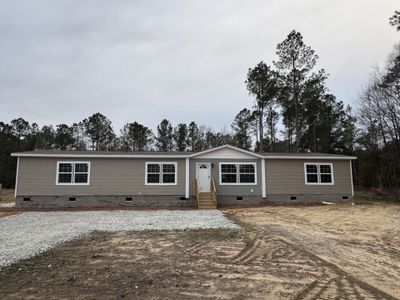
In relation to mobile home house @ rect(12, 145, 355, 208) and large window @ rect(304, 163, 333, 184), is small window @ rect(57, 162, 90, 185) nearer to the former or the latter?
mobile home house @ rect(12, 145, 355, 208)

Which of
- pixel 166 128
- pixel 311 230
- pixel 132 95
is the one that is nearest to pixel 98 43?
pixel 132 95

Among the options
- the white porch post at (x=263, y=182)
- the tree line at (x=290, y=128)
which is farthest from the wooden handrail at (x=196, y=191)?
the tree line at (x=290, y=128)

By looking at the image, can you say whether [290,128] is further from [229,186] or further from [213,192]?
[213,192]

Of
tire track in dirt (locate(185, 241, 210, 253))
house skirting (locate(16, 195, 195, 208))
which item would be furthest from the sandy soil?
house skirting (locate(16, 195, 195, 208))

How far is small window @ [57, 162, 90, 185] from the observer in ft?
53.5

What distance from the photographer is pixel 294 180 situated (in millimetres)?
17812

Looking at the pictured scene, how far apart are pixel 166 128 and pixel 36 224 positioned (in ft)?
102

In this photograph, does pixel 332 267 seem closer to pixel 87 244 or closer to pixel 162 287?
pixel 162 287

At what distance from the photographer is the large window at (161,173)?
16.9 metres

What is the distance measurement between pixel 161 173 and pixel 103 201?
11.6 feet

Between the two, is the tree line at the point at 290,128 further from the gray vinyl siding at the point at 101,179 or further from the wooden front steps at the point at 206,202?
the gray vinyl siding at the point at 101,179

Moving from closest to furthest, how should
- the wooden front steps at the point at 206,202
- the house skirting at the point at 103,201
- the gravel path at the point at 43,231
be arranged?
1. the gravel path at the point at 43,231
2. the wooden front steps at the point at 206,202
3. the house skirting at the point at 103,201

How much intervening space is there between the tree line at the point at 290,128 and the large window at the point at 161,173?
45.9ft

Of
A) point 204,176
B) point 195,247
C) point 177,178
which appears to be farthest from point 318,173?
point 195,247
